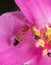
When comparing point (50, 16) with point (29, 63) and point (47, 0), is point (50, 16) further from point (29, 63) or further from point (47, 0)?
point (29, 63)

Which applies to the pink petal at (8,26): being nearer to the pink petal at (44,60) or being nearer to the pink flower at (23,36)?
the pink flower at (23,36)

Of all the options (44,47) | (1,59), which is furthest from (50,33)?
(1,59)

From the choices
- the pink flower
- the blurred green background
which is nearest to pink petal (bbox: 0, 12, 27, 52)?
the pink flower

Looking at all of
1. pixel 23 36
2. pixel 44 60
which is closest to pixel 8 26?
pixel 23 36

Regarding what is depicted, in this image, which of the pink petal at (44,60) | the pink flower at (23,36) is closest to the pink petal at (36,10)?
the pink flower at (23,36)

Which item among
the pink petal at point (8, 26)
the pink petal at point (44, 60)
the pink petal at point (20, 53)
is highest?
the pink petal at point (8, 26)

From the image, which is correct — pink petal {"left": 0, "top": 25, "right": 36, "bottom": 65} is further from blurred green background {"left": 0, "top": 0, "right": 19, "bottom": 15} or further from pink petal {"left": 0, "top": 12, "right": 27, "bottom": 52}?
blurred green background {"left": 0, "top": 0, "right": 19, "bottom": 15}

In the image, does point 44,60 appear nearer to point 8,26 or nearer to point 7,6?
point 8,26
